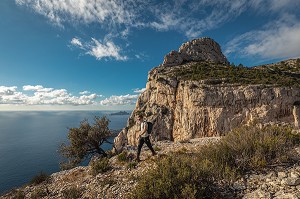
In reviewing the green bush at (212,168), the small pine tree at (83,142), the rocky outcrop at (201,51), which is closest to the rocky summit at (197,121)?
the green bush at (212,168)

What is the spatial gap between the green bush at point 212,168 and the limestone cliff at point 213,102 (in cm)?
1744

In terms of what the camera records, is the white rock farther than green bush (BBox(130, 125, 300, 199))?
No

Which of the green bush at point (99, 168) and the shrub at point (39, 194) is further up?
the green bush at point (99, 168)

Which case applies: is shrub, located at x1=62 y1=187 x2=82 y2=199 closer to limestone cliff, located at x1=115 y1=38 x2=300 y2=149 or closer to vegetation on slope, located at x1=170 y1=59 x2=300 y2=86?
limestone cliff, located at x1=115 y1=38 x2=300 y2=149

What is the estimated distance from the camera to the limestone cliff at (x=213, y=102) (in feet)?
83.5

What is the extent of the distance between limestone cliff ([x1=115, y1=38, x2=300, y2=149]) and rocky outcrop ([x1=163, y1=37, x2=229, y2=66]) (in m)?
11.5

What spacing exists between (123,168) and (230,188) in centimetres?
534

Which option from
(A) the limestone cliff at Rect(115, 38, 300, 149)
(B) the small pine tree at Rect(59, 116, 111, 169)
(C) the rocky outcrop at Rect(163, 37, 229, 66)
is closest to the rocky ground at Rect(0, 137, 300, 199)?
(B) the small pine tree at Rect(59, 116, 111, 169)

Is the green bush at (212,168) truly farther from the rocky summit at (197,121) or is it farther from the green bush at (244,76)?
the green bush at (244,76)

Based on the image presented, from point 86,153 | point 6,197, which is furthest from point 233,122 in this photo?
point 6,197

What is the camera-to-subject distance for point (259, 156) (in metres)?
5.70

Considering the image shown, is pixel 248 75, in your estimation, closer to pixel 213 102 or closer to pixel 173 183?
pixel 213 102

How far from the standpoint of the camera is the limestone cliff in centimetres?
2545

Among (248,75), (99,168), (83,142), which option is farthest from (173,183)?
(248,75)
